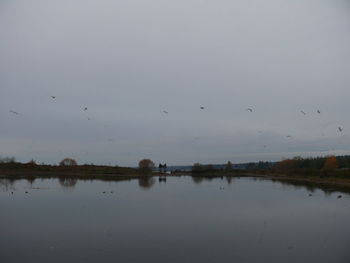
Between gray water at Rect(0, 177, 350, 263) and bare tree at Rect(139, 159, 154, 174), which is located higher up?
bare tree at Rect(139, 159, 154, 174)

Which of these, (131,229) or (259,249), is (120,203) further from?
(259,249)

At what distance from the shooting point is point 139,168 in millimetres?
91000

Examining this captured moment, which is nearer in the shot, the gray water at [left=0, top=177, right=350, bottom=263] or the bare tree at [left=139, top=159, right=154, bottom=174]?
the gray water at [left=0, top=177, right=350, bottom=263]

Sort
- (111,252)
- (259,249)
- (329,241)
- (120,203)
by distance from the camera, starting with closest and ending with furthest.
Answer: (111,252), (259,249), (329,241), (120,203)

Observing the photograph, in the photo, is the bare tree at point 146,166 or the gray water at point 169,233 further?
the bare tree at point 146,166

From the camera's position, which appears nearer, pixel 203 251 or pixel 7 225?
pixel 203 251

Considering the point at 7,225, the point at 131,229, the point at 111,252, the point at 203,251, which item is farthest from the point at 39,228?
the point at 203,251

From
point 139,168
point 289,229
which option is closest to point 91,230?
point 289,229

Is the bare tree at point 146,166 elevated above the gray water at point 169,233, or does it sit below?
above

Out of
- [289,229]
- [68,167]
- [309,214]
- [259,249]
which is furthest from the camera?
A: [68,167]

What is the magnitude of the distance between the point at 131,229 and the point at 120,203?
953 centimetres

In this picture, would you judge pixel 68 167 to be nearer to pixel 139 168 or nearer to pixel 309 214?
pixel 139 168

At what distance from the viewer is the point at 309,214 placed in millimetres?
21906

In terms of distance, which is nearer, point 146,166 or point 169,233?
point 169,233
